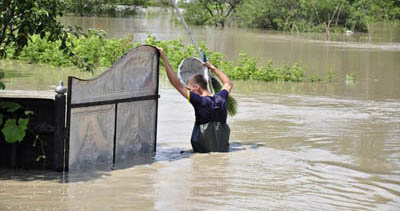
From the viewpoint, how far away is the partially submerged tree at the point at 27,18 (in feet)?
25.8

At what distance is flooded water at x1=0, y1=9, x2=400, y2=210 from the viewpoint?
274 inches

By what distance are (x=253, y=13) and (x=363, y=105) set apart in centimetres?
3834

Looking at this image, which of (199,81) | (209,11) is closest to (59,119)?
(199,81)

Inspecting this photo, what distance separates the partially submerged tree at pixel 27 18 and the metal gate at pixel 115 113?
2.84 feet

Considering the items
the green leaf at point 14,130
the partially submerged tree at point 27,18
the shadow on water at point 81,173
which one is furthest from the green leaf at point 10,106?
the partially submerged tree at point 27,18

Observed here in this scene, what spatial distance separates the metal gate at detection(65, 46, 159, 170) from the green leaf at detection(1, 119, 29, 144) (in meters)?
0.43

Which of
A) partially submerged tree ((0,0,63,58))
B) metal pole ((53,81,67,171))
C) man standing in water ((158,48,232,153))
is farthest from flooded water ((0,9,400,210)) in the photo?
partially submerged tree ((0,0,63,58))

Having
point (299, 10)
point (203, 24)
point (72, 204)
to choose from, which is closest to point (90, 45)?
point (72, 204)

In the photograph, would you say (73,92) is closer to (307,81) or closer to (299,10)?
(307,81)

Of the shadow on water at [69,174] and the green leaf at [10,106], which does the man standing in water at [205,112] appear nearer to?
the shadow on water at [69,174]

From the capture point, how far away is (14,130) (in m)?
7.27

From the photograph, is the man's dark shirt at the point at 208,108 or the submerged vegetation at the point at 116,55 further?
the submerged vegetation at the point at 116,55

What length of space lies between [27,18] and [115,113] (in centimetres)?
134

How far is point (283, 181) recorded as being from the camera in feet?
26.1
